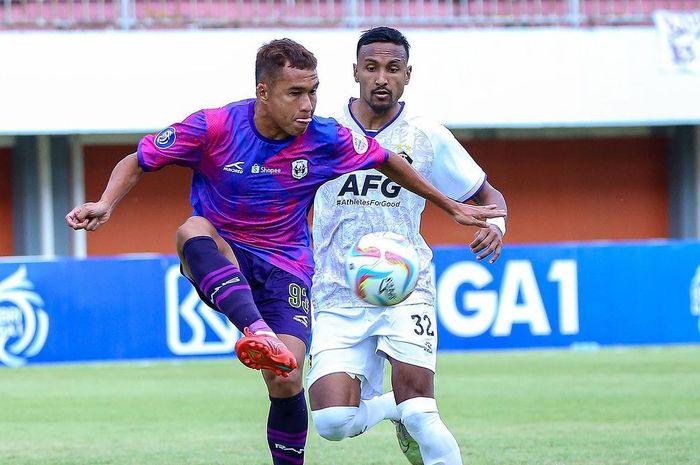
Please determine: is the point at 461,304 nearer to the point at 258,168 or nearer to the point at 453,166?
the point at 453,166

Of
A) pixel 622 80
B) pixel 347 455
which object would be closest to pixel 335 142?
pixel 347 455

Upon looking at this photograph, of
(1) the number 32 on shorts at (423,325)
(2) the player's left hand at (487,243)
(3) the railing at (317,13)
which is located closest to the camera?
(2) the player's left hand at (487,243)

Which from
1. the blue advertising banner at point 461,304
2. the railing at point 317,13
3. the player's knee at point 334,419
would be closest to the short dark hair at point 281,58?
the player's knee at point 334,419

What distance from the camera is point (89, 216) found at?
5477 millimetres

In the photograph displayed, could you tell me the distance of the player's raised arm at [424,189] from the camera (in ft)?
20.0

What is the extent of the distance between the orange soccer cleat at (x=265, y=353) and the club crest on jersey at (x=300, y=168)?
2.93ft

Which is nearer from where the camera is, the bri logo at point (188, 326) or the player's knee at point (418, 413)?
the player's knee at point (418, 413)

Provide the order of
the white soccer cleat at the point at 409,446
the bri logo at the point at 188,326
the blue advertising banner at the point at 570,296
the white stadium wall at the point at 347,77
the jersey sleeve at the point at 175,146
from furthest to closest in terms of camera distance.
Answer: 1. the white stadium wall at the point at 347,77
2. the blue advertising banner at the point at 570,296
3. the bri logo at the point at 188,326
4. the white soccer cleat at the point at 409,446
5. the jersey sleeve at the point at 175,146

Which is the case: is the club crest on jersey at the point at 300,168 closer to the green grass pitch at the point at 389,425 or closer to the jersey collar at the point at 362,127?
the jersey collar at the point at 362,127

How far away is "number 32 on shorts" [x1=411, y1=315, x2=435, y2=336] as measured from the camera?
644cm

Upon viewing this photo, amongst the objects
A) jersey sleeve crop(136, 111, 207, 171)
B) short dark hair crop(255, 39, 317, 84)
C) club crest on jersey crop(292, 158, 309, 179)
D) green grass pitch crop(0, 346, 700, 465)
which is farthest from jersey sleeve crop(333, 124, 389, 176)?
green grass pitch crop(0, 346, 700, 465)

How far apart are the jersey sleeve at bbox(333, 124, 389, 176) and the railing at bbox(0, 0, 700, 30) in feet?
39.6

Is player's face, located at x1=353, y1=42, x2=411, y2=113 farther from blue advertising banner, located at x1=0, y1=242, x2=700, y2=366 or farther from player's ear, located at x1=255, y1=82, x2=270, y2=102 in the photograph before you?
blue advertising banner, located at x1=0, y1=242, x2=700, y2=366

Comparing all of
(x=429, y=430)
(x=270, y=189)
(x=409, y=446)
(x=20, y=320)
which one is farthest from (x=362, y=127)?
(x=20, y=320)
